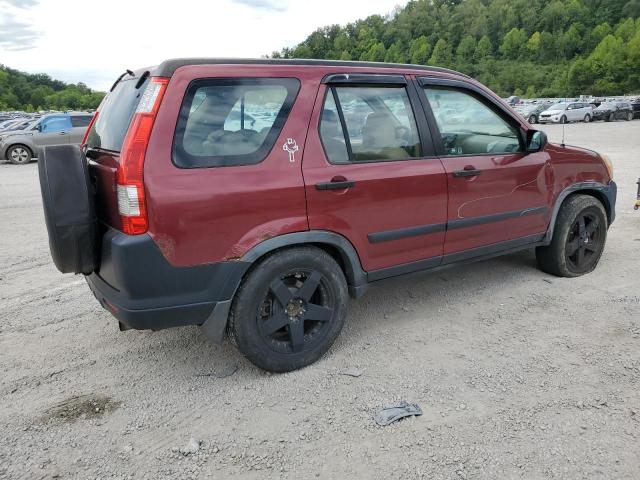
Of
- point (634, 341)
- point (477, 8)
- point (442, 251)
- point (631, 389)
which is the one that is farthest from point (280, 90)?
point (477, 8)

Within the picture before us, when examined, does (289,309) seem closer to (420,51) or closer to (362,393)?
(362,393)

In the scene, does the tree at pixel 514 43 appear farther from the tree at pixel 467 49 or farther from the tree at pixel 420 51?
the tree at pixel 420 51

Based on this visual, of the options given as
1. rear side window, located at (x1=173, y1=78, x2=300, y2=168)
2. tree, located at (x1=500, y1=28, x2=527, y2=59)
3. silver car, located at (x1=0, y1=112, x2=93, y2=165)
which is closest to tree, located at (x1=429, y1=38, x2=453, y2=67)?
tree, located at (x1=500, y1=28, x2=527, y2=59)

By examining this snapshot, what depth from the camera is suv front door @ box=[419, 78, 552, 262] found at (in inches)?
141

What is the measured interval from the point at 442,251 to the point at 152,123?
2.17m

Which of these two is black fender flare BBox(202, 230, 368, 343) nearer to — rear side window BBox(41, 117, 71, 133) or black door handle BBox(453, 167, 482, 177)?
black door handle BBox(453, 167, 482, 177)

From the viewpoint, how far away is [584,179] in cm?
443

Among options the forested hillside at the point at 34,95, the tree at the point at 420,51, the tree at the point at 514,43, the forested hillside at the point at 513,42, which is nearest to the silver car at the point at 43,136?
the forested hillside at the point at 513,42

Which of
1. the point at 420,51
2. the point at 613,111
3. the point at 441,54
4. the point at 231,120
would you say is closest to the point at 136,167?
the point at 231,120

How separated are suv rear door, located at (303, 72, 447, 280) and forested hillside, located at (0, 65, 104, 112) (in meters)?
97.6

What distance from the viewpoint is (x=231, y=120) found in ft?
9.11

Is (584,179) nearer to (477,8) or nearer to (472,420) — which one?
(472,420)

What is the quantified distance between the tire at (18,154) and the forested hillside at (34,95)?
3214 inches

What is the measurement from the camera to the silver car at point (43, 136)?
1589 centimetres
